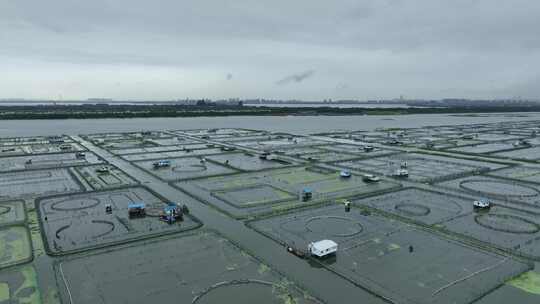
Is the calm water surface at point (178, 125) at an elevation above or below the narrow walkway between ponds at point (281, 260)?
above

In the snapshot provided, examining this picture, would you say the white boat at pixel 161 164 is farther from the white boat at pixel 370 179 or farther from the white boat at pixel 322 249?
the white boat at pixel 322 249

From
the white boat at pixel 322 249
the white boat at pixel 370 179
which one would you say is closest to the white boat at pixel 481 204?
the white boat at pixel 370 179

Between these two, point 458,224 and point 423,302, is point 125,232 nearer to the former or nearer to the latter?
point 423,302

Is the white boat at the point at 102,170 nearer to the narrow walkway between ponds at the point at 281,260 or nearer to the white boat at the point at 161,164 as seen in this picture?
the white boat at the point at 161,164

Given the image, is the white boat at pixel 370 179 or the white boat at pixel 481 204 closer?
the white boat at pixel 481 204

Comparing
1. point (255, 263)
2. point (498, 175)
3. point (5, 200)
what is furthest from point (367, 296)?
point (498, 175)

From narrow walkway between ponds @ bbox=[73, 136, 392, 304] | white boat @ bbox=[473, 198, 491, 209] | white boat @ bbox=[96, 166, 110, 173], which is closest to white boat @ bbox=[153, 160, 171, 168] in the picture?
white boat @ bbox=[96, 166, 110, 173]

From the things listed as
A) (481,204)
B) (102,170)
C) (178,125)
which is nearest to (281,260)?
(481,204)

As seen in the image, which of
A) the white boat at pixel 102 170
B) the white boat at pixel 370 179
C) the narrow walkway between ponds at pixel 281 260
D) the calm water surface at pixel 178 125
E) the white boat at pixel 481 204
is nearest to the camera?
the narrow walkway between ponds at pixel 281 260

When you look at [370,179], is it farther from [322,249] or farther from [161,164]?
[161,164]

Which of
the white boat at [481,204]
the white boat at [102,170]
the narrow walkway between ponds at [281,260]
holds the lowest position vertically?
the narrow walkway between ponds at [281,260]

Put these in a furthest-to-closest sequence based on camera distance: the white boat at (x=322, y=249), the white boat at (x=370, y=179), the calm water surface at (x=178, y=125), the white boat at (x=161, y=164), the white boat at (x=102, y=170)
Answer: the calm water surface at (x=178, y=125)
the white boat at (x=161, y=164)
the white boat at (x=102, y=170)
the white boat at (x=370, y=179)
the white boat at (x=322, y=249)
